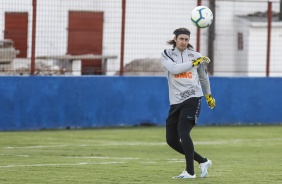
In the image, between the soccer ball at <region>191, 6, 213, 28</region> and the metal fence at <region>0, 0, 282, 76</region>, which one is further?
the metal fence at <region>0, 0, 282, 76</region>

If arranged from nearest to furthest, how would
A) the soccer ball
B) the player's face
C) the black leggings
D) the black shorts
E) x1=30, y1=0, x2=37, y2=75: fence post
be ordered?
the black leggings → the black shorts → the player's face → the soccer ball → x1=30, y1=0, x2=37, y2=75: fence post

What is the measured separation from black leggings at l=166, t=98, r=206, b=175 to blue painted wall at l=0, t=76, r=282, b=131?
9827 millimetres

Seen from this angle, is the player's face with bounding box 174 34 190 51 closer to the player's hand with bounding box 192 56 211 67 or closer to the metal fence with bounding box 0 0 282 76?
the player's hand with bounding box 192 56 211 67

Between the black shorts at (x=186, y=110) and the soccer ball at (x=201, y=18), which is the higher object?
the soccer ball at (x=201, y=18)

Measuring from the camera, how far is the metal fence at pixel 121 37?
23547 millimetres

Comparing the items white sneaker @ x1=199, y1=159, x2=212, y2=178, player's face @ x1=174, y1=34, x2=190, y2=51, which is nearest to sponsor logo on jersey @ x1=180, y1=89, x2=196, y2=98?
player's face @ x1=174, y1=34, x2=190, y2=51

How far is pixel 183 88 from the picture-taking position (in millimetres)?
13562

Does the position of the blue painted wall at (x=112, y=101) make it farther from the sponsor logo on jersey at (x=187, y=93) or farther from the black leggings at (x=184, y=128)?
the sponsor logo on jersey at (x=187, y=93)

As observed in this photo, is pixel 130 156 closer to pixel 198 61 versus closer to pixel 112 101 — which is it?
pixel 198 61

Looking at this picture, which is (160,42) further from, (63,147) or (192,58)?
(192,58)

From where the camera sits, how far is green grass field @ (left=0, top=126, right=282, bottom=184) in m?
13.3

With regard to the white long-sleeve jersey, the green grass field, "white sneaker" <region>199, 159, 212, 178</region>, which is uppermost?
→ the white long-sleeve jersey

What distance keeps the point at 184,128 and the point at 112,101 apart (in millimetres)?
11200

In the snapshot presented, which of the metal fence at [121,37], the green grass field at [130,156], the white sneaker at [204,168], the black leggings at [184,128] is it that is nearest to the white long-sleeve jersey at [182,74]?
the black leggings at [184,128]
